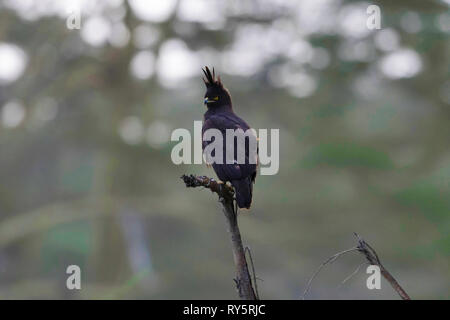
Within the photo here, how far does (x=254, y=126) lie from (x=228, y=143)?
29.1 ft

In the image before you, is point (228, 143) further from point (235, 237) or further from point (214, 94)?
point (235, 237)

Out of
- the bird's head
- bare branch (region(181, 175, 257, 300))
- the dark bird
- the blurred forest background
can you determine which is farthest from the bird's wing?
the blurred forest background

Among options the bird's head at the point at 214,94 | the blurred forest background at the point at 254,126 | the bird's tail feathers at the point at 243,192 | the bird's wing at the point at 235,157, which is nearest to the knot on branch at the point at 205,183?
the bird's tail feathers at the point at 243,192

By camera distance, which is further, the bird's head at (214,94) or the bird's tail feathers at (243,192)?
the bird's head at (214,94)

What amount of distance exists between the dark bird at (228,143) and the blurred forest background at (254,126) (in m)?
7.38

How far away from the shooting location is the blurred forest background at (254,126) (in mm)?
13570

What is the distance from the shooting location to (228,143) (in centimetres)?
539

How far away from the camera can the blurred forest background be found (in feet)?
44.5

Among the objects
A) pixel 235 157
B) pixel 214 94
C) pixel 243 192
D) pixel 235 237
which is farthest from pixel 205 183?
pixel 214 94

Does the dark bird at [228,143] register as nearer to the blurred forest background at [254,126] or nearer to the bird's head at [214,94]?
the bird's head at [214,94]

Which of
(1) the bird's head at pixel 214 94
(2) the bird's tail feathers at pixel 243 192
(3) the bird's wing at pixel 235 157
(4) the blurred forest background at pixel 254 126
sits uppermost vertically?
(4) the blurred forest background at pixel 254 126

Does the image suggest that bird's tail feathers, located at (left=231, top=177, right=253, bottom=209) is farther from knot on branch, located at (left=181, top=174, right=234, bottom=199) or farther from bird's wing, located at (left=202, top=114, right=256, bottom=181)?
knot on branch, located at (left=181, top=174, right=234, bottom=199)

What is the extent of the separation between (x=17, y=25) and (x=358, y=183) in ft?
24.3
